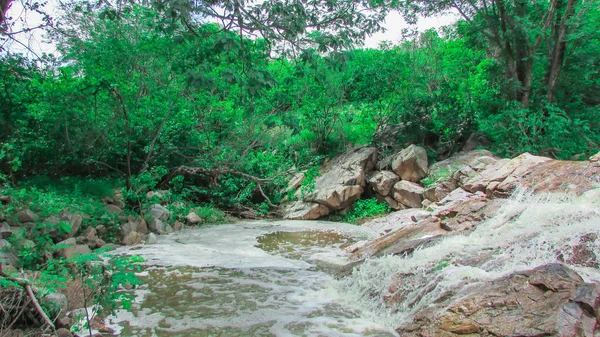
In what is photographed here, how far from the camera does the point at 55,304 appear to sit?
309 cm

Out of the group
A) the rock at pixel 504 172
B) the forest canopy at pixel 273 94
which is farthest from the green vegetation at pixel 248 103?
the rock at pixel 504 172

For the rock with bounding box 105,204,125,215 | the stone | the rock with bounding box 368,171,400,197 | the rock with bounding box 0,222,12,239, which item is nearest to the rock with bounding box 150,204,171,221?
the stone

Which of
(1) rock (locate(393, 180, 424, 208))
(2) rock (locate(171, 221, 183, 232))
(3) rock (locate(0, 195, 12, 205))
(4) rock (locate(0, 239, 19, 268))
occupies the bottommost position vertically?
(1) rock (locate(393, 180, 424, 208))

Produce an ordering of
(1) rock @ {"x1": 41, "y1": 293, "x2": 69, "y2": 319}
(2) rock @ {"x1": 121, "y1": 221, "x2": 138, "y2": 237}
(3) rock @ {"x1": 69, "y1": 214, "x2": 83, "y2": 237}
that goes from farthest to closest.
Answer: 1. (2) rock @ {"x1": 121, "y1": 221, "x2": 138, "y2": 237}
2. (3) rock @ {"x1": 69, "y1": 214, "x2": 83, "y2": 237}
3. (1) rock @ {"x1": 41, "y1": 293, "x2": 69, "y2": 319}

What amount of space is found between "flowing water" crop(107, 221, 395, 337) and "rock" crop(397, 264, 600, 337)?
0.56 metres

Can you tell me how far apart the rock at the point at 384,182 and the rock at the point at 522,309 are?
327 inches

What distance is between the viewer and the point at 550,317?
2.86m

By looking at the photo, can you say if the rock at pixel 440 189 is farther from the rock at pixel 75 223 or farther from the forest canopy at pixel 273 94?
the rock at pixel 75 223

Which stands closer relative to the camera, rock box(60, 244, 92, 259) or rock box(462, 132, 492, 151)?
rock box(60, 244, 92, 259)

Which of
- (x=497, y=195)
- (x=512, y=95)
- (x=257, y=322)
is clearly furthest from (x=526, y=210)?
(x=512, y=95)

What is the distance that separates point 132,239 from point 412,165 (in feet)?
27.0

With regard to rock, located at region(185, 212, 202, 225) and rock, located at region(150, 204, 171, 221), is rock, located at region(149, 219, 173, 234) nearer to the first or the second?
rock, located at region(150, 204, 171, 221)

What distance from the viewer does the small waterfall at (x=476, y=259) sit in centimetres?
381

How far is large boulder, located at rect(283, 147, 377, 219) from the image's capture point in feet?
38.9
